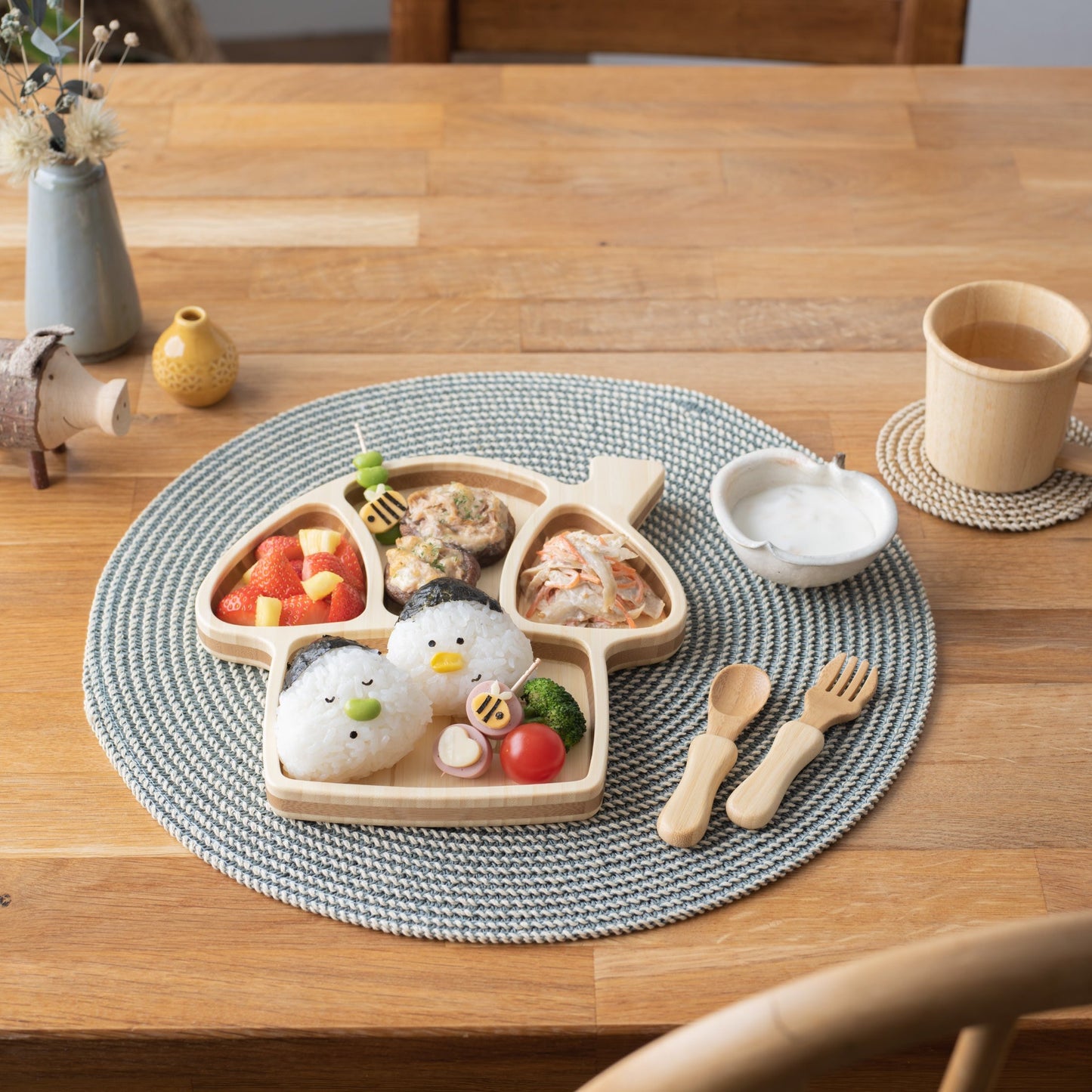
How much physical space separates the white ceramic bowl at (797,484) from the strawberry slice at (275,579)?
15.3 inches

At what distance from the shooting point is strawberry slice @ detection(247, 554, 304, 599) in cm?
116

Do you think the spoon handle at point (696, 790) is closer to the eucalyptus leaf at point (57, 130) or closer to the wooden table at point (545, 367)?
the wooden table at point (545, 367)

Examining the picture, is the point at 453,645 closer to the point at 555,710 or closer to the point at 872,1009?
the point at 555,710

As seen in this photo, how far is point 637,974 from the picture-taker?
0.92m

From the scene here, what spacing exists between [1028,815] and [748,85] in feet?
3.92

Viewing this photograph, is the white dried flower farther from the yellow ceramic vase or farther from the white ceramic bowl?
the white ceramic bowl

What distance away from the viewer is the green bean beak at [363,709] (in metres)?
0.97

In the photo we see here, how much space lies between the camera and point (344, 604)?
1.15 metres

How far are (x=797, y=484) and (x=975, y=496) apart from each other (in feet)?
0.64

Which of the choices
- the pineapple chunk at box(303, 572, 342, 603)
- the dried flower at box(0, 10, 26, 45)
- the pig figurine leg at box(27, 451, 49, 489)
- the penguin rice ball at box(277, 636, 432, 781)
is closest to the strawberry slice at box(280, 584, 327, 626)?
the pineapple chunk at box(303, 572, 342, 603)

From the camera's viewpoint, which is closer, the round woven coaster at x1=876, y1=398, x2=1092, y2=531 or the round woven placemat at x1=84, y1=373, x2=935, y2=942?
the round woven placemat at x1=84, y1=373, x2=935, y2=942

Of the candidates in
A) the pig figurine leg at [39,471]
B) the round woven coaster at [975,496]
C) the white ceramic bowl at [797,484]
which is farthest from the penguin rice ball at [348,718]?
the round woven coaster at [975,496]

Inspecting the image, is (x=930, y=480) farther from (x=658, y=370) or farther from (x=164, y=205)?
(x=164, y=205)

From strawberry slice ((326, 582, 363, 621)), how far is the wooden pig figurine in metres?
0.33
